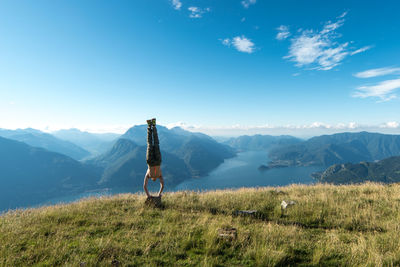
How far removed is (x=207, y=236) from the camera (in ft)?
19.8

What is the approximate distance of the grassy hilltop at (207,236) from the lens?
4938mm

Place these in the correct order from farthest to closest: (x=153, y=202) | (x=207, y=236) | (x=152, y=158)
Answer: (x=152, y=158), (x=153, y=202), (x=207, y=236)

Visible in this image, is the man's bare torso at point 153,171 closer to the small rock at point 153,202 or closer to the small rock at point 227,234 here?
the small rock at point 153,202

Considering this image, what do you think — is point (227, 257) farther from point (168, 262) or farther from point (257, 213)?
point (257, 213)

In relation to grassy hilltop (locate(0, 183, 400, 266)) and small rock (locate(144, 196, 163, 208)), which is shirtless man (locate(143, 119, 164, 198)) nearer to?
small rock (locate(144, 196, 163, 208))

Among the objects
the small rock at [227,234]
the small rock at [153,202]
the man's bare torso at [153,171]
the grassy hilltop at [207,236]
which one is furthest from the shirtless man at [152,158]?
the small rock at [227,234]

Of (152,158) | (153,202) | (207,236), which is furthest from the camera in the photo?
(152,158)

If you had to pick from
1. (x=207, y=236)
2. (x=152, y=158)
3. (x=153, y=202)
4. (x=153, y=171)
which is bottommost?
(x=153, y=202)

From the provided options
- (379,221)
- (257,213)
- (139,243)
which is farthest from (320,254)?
(139,243)

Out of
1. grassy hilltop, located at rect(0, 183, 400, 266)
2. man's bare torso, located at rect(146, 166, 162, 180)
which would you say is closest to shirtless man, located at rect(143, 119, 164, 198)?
man's bare torso, located at rect(146, 166, 162, 180)

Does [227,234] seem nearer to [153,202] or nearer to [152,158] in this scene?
[153,202]

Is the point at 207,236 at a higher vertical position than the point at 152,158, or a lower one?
Result: lower

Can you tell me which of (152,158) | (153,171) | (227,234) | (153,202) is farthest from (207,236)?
(152,158)

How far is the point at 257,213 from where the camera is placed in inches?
356
